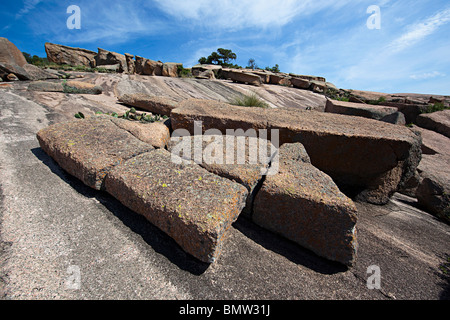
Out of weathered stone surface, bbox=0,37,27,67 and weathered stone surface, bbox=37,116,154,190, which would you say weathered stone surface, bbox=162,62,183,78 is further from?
weathered stone surface, bbox=37,116,154,190

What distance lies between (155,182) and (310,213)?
1191 millimetres

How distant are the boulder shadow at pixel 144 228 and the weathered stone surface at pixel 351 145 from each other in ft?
5.34

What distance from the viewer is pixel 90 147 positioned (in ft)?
6.15

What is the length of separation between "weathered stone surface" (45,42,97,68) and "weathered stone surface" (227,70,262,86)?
14.0m

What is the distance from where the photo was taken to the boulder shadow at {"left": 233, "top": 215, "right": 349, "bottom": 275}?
147cm

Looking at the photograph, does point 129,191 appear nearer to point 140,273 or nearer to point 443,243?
point 140,273

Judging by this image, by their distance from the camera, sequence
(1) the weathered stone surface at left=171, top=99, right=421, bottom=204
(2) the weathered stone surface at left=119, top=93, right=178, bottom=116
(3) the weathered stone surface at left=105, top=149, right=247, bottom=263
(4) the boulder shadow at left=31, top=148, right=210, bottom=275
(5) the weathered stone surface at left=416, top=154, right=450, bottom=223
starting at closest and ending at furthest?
1. (3) the weathered stone surface at left=105, top=149, right=247, bottom=263
2. (4) the boulder shadow at left=31, top=148, right=210, bottom=275
3. (1) the weathered stone surface at left=171, top=99, right=421, bottom=204
4. (5) the weathered stone surface at left=416, top=154, right=450, bottom=223
5. (2) the weathered stone surface at left=119, top=93, right=178, bottom=116

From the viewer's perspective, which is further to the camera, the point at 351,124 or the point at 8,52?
the point at 8,52

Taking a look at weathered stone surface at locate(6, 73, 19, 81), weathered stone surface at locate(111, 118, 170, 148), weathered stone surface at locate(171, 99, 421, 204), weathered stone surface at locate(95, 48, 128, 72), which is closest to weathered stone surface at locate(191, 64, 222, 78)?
weathered stone surface at locate(95, 48, 128, 72)

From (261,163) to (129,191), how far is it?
3.82ft

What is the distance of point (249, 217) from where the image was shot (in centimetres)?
176

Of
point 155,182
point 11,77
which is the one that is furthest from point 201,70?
point 155,182
